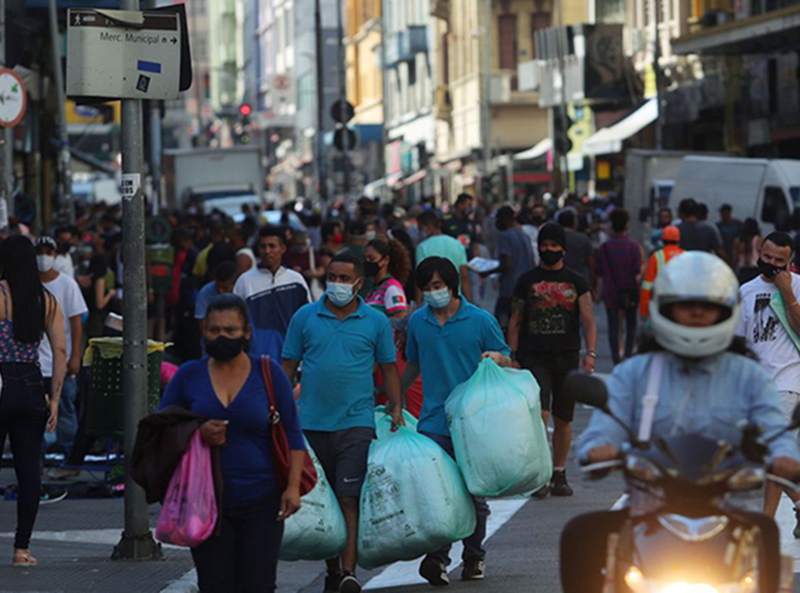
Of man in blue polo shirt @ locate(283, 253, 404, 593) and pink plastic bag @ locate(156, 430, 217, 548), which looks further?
man in blue polo shirt @ locate(283, 253, 404, 593)

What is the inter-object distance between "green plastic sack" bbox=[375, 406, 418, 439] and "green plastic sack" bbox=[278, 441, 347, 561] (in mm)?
544

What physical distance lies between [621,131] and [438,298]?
140 ft

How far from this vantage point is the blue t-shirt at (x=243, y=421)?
723 centimetres

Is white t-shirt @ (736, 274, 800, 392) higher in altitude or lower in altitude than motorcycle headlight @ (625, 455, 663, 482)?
lower

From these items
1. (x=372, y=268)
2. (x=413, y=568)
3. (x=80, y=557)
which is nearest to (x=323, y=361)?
(x=413, y=568)

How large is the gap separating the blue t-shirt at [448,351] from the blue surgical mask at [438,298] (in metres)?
0.09

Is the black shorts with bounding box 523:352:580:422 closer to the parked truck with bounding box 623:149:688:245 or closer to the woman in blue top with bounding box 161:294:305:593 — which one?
the woman in blue top with bounding box 161:294:305:593

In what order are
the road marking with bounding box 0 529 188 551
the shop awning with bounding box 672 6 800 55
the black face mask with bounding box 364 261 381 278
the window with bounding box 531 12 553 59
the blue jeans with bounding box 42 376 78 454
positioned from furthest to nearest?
the window with bounding box 531 12 553 59
the shop awning with bounding box 672 6 800 55
the blue jeans with bounding box 42 376 78 454
the black face mask with bounding box 364 261 381 278
the road marking with bounding box 0 529 188 551

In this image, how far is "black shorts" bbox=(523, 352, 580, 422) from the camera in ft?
42.5

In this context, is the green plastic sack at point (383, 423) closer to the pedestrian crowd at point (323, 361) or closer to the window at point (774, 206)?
the pedestrian crowd at point (323, 361)

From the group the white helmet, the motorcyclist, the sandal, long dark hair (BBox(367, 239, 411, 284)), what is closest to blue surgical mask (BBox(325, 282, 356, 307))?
the sandal

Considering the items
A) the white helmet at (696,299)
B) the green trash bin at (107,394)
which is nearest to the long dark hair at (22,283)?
the green trash bin at (107,394)

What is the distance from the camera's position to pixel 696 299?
5.88 metres

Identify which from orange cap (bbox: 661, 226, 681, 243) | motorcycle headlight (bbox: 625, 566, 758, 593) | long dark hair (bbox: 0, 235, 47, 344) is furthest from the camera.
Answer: orange cap (bbox: 661, 226, 681, 243)
